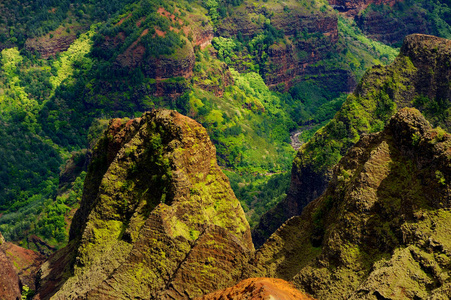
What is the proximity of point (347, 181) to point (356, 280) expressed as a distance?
24.5 feet

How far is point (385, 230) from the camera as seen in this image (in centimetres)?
3391

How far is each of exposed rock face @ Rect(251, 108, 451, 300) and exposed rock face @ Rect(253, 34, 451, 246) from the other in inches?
2753

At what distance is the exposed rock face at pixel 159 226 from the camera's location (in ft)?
132

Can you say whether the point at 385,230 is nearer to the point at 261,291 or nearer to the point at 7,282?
the point at 261,291

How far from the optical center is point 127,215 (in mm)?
47844

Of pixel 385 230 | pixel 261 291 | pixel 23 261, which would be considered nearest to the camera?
pixel 261 291

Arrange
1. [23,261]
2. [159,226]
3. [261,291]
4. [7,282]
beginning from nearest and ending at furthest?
[261,291] < [159,226] < [7,282] < [23,261]

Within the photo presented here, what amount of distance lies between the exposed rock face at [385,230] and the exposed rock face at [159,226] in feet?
12.7

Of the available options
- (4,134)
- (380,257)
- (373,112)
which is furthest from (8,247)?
(4,134)

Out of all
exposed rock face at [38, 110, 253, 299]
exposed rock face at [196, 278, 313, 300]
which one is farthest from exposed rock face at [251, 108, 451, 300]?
exposed rock face at [38, 110, 253, 299]

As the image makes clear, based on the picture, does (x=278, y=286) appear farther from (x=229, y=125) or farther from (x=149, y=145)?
(x=229, y=125)

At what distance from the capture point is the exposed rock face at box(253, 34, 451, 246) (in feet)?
346

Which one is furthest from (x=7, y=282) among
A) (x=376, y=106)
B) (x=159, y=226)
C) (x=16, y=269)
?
(x=376, y=106)

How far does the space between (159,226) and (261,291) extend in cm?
1181
